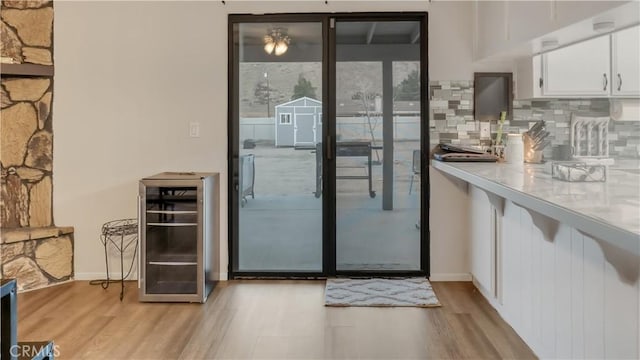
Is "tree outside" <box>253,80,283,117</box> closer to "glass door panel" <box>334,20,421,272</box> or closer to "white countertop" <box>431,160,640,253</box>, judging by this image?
"glass door panel" <box>334,20,421,272</box>

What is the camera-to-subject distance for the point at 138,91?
158 inches

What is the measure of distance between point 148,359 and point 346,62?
8.47ft

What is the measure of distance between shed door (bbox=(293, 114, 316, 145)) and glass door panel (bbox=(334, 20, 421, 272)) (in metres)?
0.20

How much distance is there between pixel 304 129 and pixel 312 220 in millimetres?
733

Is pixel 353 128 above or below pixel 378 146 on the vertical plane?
above

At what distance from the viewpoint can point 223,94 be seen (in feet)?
13.1

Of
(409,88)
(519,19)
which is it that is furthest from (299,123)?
(519,19)

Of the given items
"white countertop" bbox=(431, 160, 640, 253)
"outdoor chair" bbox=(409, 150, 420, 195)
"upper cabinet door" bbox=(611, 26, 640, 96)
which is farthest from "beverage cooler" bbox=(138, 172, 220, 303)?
"upper cabinet door" bbox=(611, 26, 640, 96)

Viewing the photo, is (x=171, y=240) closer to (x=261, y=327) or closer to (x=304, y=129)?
(x=261, y=327)

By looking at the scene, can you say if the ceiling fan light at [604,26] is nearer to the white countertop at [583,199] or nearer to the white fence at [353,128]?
the white countertop at [583,199]

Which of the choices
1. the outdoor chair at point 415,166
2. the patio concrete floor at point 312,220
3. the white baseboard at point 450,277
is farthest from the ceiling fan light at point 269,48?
the white baseboard at point 450,277

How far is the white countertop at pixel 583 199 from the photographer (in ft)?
4.33

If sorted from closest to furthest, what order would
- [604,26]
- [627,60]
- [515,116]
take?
[604,26] < [627,60] < [515,116]

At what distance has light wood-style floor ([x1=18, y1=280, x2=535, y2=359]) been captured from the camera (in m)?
2.64
